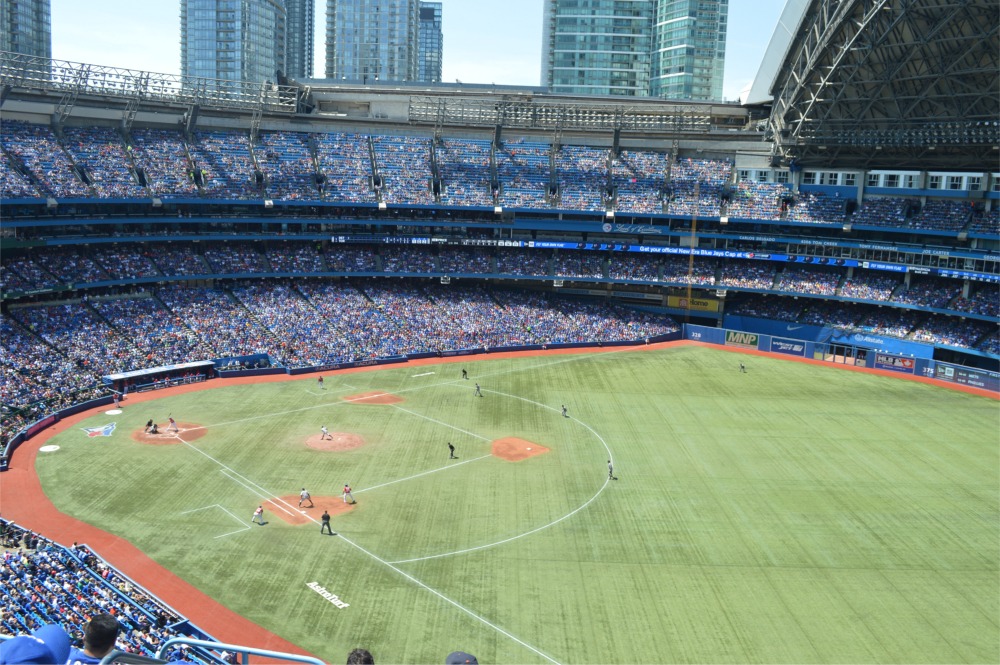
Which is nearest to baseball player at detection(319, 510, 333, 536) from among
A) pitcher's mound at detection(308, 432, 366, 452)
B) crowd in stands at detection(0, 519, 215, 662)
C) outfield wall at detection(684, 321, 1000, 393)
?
crowd in stands at detection(0, 519, 215, 662)

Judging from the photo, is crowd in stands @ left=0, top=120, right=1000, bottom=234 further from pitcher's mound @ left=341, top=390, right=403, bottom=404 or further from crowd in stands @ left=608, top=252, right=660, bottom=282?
pitcher's mound @ left=341, top=390, right=403, bottom=404

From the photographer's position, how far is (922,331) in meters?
71.6

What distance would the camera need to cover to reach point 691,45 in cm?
14525

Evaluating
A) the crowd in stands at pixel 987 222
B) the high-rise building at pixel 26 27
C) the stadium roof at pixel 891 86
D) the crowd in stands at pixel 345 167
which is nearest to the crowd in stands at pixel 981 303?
the crowd in stands at pixel 987 222

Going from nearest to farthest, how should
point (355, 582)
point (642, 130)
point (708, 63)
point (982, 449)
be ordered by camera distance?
point (355, 582) < point (982, 449) < point (642, 130) < point (708, 63)

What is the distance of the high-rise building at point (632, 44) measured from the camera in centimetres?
14512

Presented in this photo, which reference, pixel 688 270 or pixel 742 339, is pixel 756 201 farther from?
pixel 742 339

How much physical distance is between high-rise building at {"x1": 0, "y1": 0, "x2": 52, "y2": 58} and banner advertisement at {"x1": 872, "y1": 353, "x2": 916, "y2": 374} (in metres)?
130

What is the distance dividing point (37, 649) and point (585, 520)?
104 ft

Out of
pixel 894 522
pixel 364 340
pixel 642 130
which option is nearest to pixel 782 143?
pixel 642 130

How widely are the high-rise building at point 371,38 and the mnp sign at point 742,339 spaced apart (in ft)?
436

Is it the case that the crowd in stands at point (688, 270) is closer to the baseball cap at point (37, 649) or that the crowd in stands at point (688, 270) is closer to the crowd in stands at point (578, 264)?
the crowd in stands at point (578, 264)

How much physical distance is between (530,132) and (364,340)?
32926 mm

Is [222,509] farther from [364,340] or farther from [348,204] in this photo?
[348,204]
